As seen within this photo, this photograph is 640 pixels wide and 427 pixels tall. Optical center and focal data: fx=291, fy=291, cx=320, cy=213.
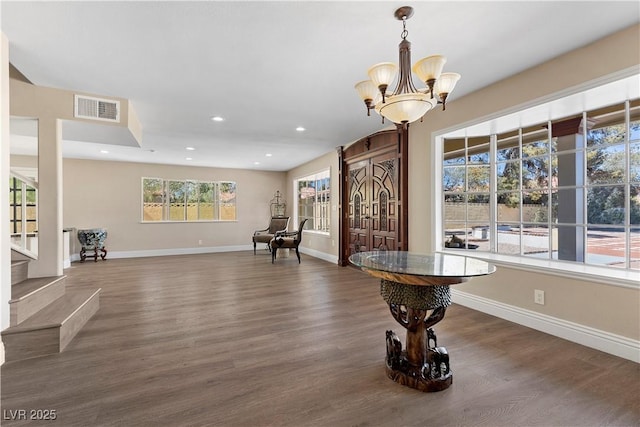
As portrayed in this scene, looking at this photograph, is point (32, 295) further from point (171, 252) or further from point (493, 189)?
point (171, 252)

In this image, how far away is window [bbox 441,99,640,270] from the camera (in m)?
2.45

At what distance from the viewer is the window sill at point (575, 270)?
2.23m

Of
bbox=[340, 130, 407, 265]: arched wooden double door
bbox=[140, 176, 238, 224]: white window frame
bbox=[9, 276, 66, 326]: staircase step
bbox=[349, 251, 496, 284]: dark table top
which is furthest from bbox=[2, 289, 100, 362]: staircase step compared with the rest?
bbox=[140, 176, 238, 224]: white window frame

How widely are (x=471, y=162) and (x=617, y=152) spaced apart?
130cm

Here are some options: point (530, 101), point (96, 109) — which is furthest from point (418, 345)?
point (96, 109)

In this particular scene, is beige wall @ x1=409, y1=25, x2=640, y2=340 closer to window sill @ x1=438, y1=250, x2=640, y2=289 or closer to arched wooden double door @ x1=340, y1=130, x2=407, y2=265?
window sill @ x1=438, y1=250, x2=640, y2=289

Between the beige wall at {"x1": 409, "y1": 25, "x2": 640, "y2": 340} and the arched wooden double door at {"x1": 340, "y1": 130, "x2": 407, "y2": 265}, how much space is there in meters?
0.55

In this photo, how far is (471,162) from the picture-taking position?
3.60 meters

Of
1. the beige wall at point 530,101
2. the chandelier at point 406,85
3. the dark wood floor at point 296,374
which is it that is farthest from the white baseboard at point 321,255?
the chandelier at point 406,85

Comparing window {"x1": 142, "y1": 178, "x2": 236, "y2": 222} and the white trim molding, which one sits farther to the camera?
window {"x1": 142, "y1": 178, "x2": 236, "y2": 222}

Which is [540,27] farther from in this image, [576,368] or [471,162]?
[576,368]

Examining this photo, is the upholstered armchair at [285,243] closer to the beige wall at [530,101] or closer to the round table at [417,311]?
the beige wall at [530,101]

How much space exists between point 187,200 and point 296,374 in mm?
7035

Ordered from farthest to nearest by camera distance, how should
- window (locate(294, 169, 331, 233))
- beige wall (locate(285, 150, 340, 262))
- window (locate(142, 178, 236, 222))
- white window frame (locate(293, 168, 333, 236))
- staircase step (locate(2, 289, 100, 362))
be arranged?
window (locate(142, 178, 236, 222)) < window (locate(294, 169, 331, 233)) < white window frame (locate(293, 168, 333, 236)) < beige wall (locate(285, 150, 340, 262)) < staircase step (locate(2, 289, 100, 362))
